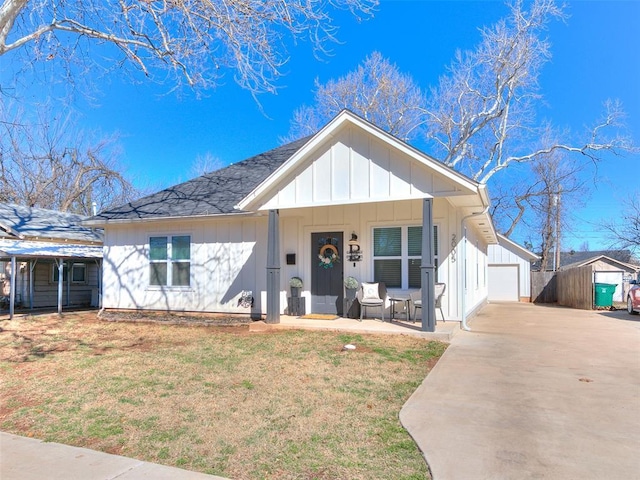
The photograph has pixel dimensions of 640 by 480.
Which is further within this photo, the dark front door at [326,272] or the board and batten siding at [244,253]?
the dark front door at [326,272]

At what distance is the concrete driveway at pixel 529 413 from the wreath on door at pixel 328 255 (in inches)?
150

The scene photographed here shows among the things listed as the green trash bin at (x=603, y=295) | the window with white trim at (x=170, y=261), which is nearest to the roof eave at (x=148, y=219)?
the window with white trim at (x=170, y=261)

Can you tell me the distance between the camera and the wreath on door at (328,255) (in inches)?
403

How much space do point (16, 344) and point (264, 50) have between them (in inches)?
276

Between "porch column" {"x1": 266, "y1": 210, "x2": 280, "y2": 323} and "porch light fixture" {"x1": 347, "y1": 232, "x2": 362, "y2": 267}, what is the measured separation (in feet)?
6.19

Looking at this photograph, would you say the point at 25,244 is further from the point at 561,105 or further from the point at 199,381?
the point at 561,105

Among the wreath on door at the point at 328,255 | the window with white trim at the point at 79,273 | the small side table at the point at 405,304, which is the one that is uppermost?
the wreath on door at the point at 328,255

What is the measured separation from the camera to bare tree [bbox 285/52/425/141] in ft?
80.4

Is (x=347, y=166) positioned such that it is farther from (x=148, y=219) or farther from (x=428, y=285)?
(x=148, y=219)

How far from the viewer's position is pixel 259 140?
24.9 metres

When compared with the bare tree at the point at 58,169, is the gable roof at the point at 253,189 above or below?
below

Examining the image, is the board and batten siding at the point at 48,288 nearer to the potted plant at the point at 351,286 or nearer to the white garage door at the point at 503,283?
the potted plant at the point at 351,286

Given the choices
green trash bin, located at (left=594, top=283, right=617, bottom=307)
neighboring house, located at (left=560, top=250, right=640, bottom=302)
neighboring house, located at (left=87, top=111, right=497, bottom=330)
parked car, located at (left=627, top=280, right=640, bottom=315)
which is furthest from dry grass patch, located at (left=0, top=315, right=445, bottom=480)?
neighboring house, located at (left=560, top=250, right=640, bottom=302)

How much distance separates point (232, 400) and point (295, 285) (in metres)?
5.79
